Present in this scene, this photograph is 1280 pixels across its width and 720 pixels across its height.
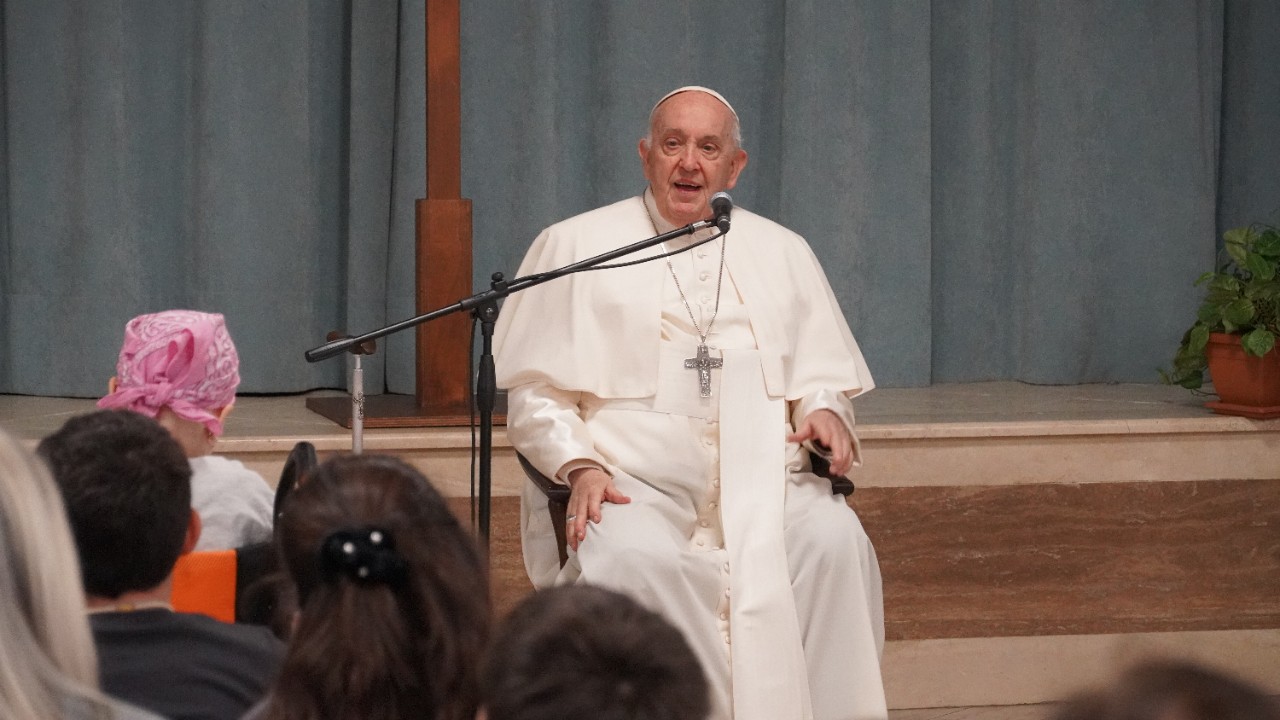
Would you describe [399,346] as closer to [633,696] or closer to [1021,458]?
[1021,458]

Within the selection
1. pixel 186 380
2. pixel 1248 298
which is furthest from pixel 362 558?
pixel 1248 298

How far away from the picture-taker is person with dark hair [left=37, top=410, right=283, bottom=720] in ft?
5.21

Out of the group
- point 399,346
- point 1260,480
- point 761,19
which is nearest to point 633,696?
point 1260,480

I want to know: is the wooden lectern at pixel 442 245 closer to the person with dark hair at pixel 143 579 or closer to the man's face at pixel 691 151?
the man's face at pixel 691 151

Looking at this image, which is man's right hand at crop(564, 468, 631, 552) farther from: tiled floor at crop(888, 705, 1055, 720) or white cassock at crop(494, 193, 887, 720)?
tiled floor at crop(888, 705, 1055, 720)

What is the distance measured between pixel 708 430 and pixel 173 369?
1329 mm

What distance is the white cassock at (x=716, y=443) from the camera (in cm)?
312

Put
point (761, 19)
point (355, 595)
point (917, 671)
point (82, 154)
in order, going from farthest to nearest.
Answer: point (761, 19), point (82, 154), point (917, 671), point (355, 595)

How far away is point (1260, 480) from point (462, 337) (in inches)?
91.5

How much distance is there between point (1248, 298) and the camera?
4.35m

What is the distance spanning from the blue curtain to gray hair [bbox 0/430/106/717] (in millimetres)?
3643

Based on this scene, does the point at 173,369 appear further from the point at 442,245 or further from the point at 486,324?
the point at 442,245

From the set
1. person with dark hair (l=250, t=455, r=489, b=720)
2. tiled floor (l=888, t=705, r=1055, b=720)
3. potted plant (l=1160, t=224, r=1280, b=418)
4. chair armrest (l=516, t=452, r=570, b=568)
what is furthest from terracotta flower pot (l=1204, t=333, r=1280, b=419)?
person with dark hair (l=250, t=455, r=489, b=720)

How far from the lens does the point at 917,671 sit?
419 centimetres
